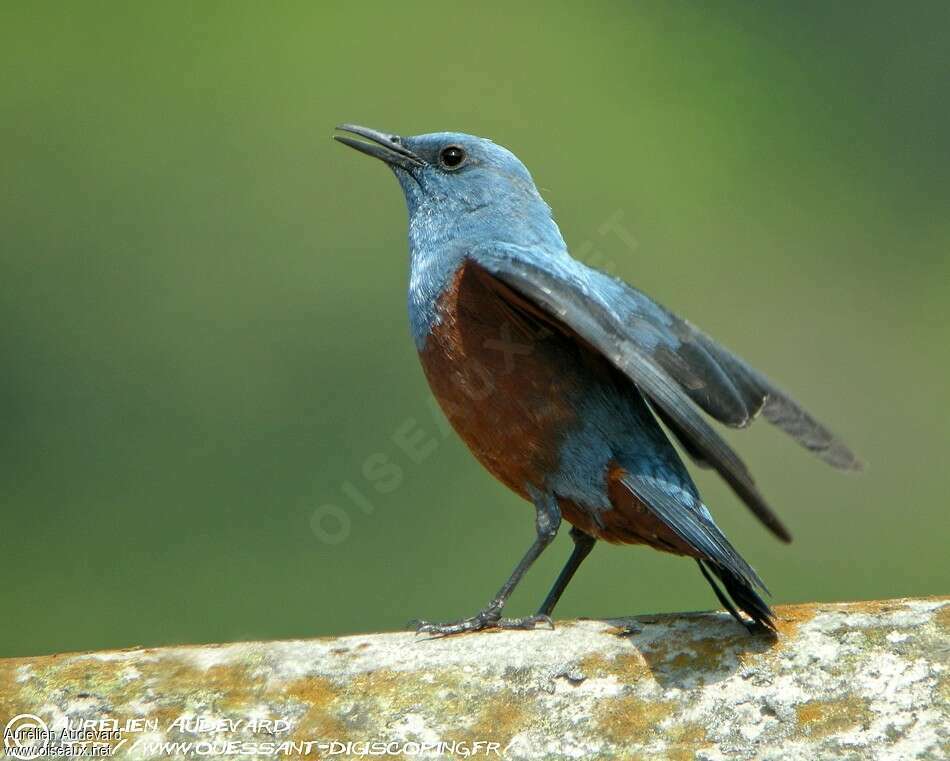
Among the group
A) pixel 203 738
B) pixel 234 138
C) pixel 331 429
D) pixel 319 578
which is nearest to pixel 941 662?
pixel 203 738

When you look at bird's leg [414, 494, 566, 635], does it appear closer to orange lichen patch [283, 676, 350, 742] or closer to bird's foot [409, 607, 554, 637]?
bird's foot [409, 607, 554, 637]

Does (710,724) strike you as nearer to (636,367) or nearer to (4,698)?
(636,367)

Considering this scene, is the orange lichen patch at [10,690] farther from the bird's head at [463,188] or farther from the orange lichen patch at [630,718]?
the bird's head at [463,188]

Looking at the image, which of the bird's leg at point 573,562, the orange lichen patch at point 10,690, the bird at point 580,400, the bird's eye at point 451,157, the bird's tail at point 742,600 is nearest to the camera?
the orange lichen patch at point 10,690

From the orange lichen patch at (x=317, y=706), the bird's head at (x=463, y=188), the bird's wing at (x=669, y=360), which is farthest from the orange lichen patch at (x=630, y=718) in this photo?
the bird's head at (x=463, y=188)

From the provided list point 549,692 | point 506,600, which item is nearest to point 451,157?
point 506,600

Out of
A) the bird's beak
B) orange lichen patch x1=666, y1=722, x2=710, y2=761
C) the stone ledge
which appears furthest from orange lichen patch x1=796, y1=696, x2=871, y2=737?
the bird's beak
